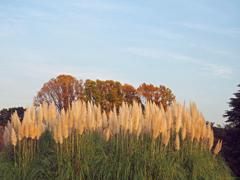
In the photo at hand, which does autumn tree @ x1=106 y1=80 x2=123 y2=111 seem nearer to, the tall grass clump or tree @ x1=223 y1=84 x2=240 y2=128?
tree @ x1=223 y1=84 x2=240 y2=128

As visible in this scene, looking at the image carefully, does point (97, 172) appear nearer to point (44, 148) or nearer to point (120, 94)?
point (44, 148)

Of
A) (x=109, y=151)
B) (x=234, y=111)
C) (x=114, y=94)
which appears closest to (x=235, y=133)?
(x=234, y=111)

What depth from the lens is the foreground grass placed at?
19.4 ft

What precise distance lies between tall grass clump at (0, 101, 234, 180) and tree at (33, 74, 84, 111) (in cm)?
2568

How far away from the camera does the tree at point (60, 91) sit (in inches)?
1314

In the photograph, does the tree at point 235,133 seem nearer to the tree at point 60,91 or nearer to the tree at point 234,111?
the tree at point 234,111

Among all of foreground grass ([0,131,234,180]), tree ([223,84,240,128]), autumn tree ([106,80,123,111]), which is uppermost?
autumn tree ([106,80,123,111])

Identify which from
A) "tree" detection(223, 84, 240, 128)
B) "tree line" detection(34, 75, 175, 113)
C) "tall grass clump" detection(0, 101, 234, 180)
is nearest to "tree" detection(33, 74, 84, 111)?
"tree line" detection(34, 75, 175, 113)

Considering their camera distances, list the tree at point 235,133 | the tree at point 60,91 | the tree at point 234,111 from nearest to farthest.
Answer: the tree at point 235,133 → the tree at point 234,111 → the tree at point 60,91

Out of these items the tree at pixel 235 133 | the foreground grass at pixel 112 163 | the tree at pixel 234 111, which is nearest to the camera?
the foreground grass at pixel 112 163

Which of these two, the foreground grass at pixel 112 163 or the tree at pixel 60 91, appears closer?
the foreground grass at pixel 112 163

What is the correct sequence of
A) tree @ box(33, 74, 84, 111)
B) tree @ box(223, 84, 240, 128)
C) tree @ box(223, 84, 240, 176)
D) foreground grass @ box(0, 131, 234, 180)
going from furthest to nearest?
tree @ box(33, 74, 84, 111) < tree @ box(223, 84, 240, 128) < tree @ box(223, 84, 240, 176) < foreground grass @ box(0, 131, 234, 180)

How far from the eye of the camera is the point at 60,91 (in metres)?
33.9

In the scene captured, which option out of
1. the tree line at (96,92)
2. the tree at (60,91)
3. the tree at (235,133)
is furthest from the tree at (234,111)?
the tree at (60,91)
